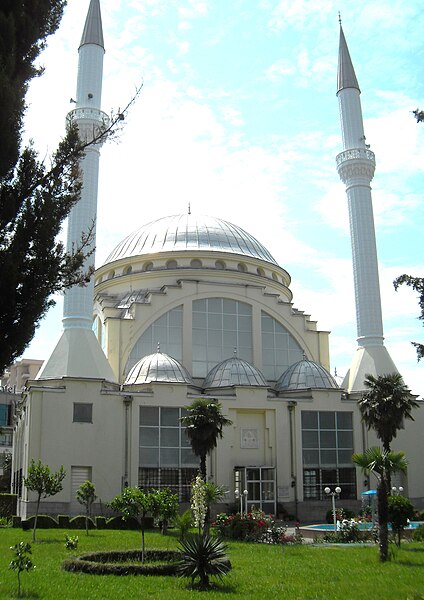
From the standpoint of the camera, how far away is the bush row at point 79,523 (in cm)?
3231

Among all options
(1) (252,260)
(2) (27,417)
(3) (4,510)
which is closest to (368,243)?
(1) (252,260)

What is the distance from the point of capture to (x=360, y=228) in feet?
155

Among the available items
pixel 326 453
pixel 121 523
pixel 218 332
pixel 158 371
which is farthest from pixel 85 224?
pixel 326 453

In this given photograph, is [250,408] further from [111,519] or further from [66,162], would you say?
[66,162]

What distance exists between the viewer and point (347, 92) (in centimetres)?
4969

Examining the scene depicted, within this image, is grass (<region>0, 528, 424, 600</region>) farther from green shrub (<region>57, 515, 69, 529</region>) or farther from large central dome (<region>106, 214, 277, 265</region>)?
large central dome (<region>106, 214, 277, 265</region>)

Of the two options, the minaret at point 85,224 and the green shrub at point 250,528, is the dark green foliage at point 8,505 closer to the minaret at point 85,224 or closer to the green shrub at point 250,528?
the minaret at point 85,224

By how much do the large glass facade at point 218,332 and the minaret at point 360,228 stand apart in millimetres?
7358

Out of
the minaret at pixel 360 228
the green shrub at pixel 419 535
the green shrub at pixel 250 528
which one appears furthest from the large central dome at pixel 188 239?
the green shrub at pixel 419 535

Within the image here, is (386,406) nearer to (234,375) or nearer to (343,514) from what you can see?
(343,514)

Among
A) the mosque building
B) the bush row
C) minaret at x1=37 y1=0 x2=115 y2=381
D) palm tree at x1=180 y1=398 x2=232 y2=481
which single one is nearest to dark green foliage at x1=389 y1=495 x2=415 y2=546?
palm tree at x1=180 y1=398 x2=232 y2=481

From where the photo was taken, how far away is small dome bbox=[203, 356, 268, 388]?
1638 inches

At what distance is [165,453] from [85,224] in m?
14.0

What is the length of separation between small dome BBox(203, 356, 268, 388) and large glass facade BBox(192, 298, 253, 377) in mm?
2512
